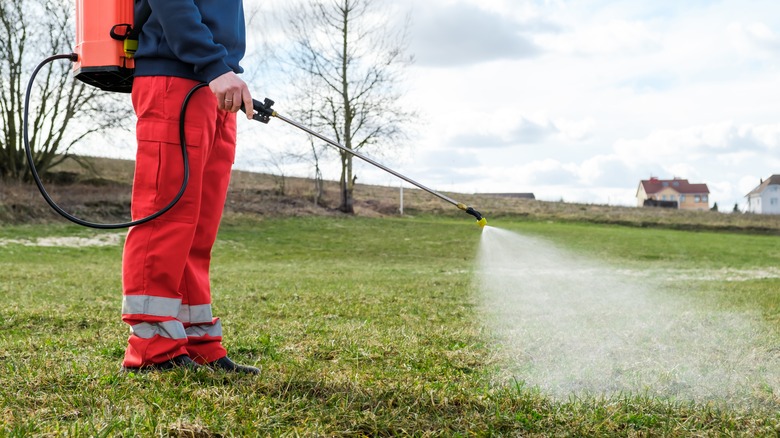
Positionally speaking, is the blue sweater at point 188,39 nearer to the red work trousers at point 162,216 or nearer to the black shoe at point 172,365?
the red work trousers at point 162,216

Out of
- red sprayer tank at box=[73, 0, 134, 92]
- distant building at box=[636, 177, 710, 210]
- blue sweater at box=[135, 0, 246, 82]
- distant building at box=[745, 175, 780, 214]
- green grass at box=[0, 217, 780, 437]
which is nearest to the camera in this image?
green grass at box=[0, 217, 780, 437]

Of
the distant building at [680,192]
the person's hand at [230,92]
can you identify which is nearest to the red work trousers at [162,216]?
the person's hand at [230,92]

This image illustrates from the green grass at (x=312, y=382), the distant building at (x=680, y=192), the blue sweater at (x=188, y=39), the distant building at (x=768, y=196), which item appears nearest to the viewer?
the green grass at (x=312, y=382)

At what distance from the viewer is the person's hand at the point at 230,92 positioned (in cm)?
288

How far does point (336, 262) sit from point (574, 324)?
501 inches

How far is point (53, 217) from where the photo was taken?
2100 cm

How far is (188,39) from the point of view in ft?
9.44

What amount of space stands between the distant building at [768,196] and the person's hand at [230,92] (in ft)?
301

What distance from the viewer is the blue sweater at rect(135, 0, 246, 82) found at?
2879 millimetres

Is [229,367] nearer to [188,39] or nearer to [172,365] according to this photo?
[172,365]

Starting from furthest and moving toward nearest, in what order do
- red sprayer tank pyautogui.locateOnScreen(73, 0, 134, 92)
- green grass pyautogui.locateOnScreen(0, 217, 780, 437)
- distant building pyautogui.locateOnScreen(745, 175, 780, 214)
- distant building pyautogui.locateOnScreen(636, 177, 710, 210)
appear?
distant building pyautogui.locateOnScreen(636, 177, 710, 210), distant building pyautogui.locateOnScreen(745, 175, 780, 214), red sprayer tank pyautogui.locateOnScreen(73, 0, 134, 92), green grass pyautogui.locateOnScreen(0, 217, 780, 437)

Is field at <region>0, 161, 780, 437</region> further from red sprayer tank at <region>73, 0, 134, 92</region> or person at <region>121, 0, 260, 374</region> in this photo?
red sprayer tank at <region>73, 0, 134, 92</region>

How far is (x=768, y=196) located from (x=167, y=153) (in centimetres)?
9384

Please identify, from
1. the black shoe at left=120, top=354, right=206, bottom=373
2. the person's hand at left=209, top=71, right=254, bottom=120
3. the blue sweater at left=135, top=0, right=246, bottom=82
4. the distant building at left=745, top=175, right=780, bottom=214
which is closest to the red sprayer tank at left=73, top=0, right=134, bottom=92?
the blue sweater at left=135, top=0, right=246, bottom=82
